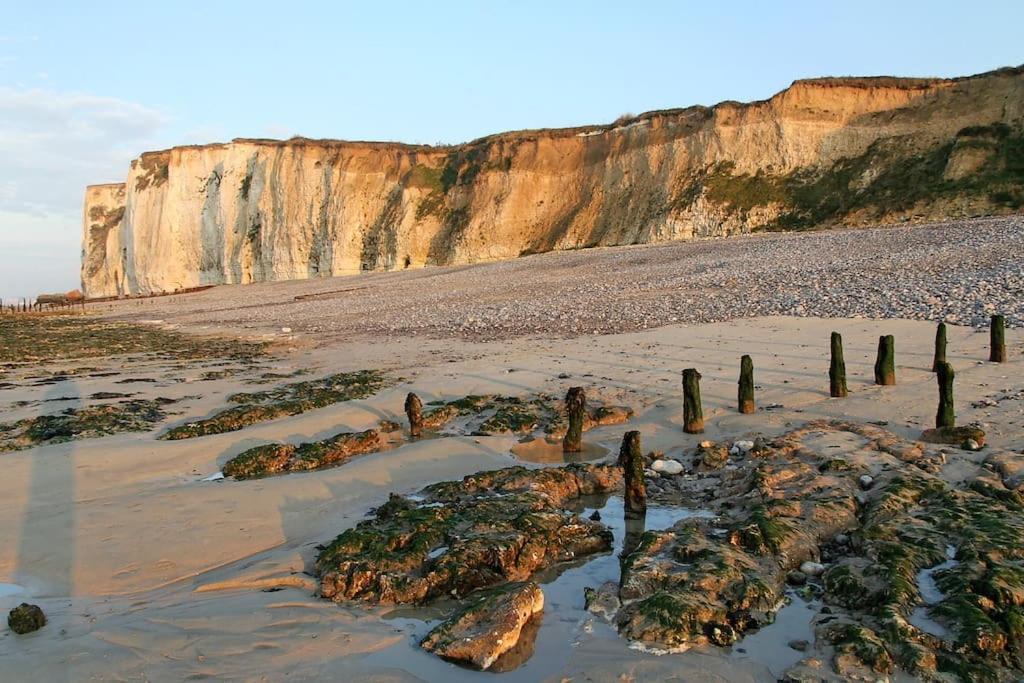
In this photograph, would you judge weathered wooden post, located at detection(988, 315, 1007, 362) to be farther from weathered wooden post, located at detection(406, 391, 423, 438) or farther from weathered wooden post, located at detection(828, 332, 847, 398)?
weathered wooden post, located at detection(406, 391, 423, 438)

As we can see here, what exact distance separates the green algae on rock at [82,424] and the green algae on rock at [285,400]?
A: 102cm

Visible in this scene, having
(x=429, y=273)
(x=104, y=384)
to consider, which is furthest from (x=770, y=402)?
(x=429, y=273)

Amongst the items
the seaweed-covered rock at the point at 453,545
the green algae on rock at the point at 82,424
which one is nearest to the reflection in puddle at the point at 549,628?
the seaweed-covered rock at the point at 453,545

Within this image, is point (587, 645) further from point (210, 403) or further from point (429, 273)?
point (429, 273)

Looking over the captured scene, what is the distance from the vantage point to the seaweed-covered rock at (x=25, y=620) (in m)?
4.86

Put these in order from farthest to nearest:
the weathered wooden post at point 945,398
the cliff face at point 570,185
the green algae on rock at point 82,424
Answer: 1. the cliff face at point 570,185
2. the green algae on rock at point 82,424
3. the weathered wooden post at point 945,398

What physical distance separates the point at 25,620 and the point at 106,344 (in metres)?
22.1

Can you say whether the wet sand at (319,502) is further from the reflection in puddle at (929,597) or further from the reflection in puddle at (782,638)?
the reflection in puddle at (929,597)

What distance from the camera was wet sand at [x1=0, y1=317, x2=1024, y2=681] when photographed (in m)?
4.56

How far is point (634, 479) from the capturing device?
23.8 feet

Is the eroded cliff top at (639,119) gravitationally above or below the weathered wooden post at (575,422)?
above

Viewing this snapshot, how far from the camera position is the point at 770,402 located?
33.8 feet

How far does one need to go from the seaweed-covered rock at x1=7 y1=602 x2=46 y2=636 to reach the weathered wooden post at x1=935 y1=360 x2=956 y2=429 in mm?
8739

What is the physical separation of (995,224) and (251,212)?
179 ft
